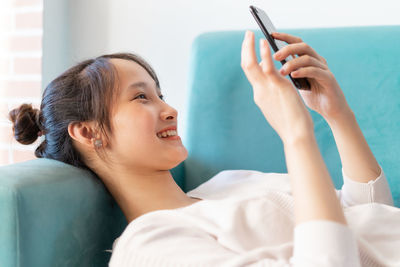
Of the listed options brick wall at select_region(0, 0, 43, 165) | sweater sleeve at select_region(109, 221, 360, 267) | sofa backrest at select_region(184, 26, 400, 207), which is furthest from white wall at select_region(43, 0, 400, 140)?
sweater sleeve at select_region(109, 221, 360, 267)

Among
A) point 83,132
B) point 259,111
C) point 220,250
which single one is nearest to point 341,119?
point 259,111

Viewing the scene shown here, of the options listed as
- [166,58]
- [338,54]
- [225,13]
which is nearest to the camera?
[338,54]

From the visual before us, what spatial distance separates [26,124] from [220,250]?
22.5 inches

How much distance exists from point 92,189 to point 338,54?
2.46 ft

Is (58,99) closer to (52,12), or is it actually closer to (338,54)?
(338,54)

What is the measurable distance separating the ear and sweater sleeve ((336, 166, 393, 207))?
57 cm

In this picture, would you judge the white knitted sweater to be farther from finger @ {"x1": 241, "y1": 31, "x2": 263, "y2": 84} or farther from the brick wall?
the brick wall

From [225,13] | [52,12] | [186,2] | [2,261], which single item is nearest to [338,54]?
[225,13]

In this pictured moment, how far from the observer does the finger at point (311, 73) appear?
34.7 inches

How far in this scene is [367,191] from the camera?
1035 mm

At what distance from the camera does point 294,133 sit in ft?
2.43

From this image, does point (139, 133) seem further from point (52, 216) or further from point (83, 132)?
point (52, 216)

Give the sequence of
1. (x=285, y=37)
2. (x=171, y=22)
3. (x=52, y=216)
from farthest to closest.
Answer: (x=171, y=22)
(x=285, y=37)
(x=52, y=216)

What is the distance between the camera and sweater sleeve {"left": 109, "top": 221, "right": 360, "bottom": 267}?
67 cm
